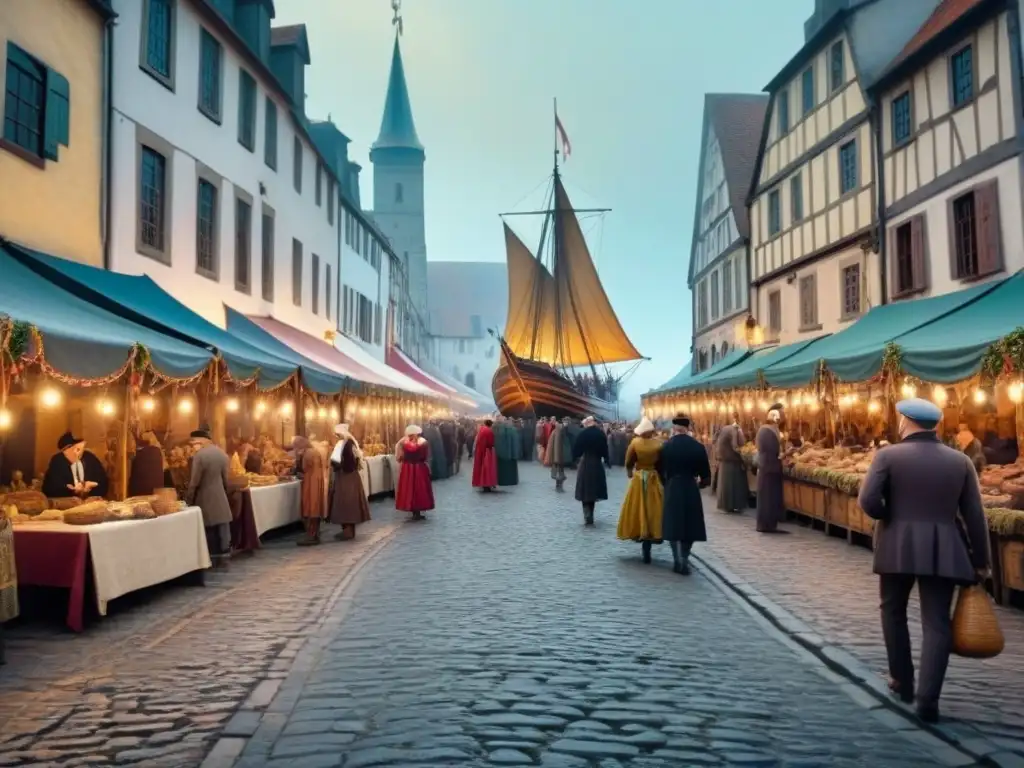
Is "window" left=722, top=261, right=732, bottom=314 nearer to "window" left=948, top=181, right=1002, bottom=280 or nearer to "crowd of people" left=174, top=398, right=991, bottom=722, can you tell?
"crowd of people" left=174, top=398, right=991, bottom=722

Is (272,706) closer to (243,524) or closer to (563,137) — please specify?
(243,524)

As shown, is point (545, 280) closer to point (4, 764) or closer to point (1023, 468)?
point (1023, 468)

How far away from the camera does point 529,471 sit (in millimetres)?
30719

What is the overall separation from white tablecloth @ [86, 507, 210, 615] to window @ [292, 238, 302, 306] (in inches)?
570

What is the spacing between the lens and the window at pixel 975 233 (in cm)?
1502

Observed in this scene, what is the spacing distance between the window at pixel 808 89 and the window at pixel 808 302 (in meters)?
4.16

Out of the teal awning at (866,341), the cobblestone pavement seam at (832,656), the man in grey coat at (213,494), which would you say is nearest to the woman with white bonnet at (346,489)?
the man in grey coat at (213,494)

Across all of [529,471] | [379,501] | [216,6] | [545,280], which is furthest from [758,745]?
[545,280]

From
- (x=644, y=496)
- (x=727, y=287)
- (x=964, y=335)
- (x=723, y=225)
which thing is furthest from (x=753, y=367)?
(x=644, y=496)

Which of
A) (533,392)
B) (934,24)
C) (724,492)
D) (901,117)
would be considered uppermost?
(934,24)

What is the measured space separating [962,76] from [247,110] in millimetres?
14122

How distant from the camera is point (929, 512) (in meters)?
5.17

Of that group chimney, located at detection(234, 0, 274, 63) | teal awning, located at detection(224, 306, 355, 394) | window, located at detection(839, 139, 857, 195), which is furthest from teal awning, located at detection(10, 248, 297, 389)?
window, located at detection(839, 139, 857, 195)

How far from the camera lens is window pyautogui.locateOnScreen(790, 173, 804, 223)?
23500mm
